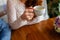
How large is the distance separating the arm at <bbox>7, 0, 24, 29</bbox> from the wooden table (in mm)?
34

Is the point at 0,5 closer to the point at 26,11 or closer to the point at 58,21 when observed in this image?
the point at 26,11

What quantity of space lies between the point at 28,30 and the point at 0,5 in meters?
0.25

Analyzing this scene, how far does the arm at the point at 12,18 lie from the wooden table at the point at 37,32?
34 millimetres

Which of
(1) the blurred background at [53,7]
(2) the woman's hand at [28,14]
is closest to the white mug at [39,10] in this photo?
(2) the woman's hand at [28,14]

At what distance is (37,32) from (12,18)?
179 millimetres

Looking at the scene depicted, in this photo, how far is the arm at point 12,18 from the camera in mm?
762

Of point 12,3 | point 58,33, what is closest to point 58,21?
point 58,33

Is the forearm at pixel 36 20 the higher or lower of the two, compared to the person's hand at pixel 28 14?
lower

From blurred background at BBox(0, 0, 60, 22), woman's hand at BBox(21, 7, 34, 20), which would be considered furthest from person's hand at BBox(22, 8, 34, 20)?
blurred background at BBox(0, 0, 60, 22)

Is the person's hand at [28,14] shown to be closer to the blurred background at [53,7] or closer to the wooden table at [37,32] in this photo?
the wooden table at [37,32]

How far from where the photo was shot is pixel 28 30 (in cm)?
81

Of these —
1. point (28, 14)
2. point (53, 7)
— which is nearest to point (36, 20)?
point (28, 14)

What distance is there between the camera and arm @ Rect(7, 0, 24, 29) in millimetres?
762

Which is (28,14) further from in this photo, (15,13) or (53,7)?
(53,7)
